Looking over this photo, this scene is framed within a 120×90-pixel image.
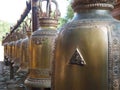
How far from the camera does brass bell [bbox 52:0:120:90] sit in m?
0.80

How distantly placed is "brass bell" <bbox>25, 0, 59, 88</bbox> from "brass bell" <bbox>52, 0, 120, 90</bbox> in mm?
708

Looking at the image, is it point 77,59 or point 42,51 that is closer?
point 77,59

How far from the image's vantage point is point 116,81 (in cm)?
80

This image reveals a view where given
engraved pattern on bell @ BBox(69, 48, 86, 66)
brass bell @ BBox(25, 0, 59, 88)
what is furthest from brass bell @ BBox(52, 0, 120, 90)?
brass bell @ BBox(25, 0, 59, 88)

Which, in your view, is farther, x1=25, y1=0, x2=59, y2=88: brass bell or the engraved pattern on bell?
x1=25, y1=0, x2=59, y2=88: brass bell

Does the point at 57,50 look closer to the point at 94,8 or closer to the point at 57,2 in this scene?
the point at 94,8

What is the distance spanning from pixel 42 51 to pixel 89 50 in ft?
3.10

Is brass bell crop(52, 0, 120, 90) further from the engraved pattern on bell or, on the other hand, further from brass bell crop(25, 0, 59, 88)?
brass bell crop(25, 0, 59, 88)

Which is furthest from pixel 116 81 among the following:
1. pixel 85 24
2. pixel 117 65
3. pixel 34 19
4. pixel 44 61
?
pixel 34 19

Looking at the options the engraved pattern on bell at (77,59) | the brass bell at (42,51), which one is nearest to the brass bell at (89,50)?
the engraved pattern on bell at (77,59)

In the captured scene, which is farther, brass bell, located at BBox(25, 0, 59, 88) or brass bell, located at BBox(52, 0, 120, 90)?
brass bell, located at BBox(25, 0, 59, 88)

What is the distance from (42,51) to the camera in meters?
1.74

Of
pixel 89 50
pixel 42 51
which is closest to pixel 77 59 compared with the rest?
pixel 89 50

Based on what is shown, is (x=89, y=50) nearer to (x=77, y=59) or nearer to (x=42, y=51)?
(x=77, y=59)
